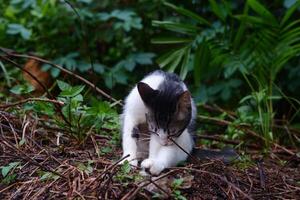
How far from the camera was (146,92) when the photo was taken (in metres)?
3.14

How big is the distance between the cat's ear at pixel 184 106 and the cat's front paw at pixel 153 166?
302mm

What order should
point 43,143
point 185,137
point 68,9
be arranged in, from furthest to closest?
point 68,9 < point 43,143 < point 185,137

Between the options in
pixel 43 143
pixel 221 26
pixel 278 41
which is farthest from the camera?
pixel 221 26

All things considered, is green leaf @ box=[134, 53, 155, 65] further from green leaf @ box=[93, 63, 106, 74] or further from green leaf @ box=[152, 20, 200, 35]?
green leaf @ box=[152, 20, 200, 35]

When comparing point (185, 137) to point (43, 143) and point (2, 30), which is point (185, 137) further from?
point (2, 30)

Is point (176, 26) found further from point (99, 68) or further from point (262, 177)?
point (262, 177)

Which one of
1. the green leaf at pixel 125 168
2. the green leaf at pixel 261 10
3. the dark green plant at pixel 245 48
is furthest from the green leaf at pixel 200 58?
the green leaf at pixel 125 168

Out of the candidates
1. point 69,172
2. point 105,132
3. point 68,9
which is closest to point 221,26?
point 68,9

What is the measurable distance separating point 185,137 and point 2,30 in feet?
10.9

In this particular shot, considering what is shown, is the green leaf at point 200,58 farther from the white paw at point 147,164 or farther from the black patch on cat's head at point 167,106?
the white paw at point 147,164

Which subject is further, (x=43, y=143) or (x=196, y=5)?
(x=196, y=5)

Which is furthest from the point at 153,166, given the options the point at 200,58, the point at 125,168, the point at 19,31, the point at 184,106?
the point at 19,31

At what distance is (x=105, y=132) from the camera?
4012 millimetres

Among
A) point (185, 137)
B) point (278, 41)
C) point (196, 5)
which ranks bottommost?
point (185, 137)
